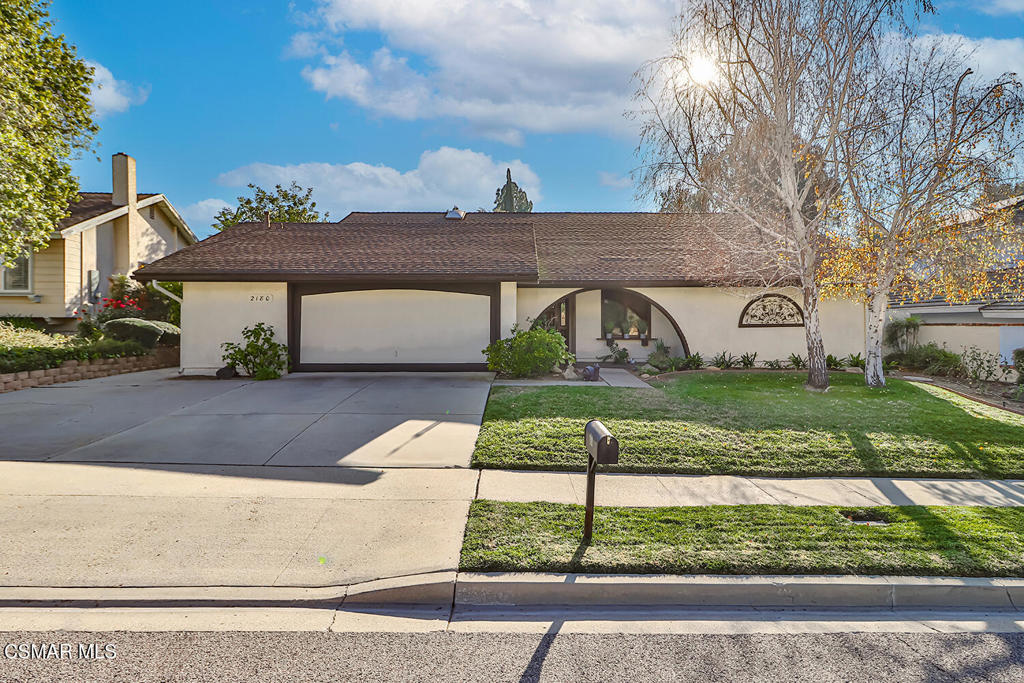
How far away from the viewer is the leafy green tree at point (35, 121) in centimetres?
1146

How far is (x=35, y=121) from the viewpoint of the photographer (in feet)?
40.0

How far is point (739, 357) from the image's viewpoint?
1562 cm

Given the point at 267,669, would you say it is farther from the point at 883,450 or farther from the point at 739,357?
the point at 739,357

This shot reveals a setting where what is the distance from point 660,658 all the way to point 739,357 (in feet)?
45.0

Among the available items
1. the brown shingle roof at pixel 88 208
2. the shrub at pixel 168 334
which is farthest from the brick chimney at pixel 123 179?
the shrub at pixel 168 334

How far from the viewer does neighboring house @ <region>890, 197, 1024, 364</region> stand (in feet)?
39.5

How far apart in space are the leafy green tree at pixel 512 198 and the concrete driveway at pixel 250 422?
32.7 m

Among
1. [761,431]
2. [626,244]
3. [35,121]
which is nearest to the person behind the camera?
[761,431]

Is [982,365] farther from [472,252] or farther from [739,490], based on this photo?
[472,252]

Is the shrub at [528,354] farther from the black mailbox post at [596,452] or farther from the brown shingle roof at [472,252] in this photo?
the black mailbox post at [596,452]

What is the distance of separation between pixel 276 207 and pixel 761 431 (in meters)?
30.2

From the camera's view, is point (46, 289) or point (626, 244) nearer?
point (626, 244)

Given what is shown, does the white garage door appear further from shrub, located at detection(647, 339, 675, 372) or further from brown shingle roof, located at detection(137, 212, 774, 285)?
shrub, located at detection(647, 339, 675, 372)

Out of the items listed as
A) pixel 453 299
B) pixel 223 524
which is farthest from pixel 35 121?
A: pixel 223 524
